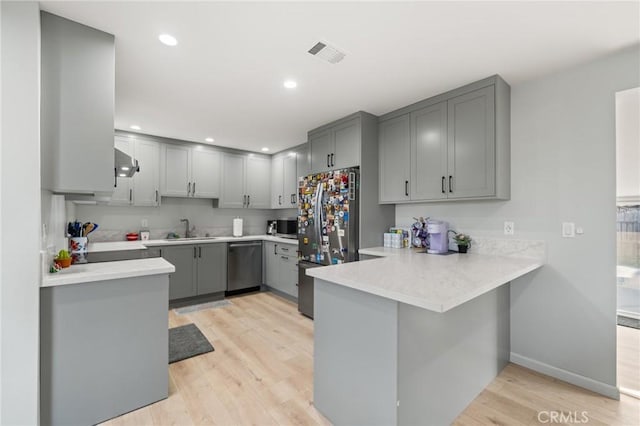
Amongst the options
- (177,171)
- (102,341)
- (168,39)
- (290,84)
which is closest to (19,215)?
(102,341)

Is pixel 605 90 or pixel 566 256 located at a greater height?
pixel 605 90

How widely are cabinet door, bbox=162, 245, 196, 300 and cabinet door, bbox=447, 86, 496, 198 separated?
3.44 metres

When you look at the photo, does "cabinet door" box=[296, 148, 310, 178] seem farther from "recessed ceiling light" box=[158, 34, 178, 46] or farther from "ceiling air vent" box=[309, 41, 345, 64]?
"recessed ceiling light" box=[158, 34, 178, 46]

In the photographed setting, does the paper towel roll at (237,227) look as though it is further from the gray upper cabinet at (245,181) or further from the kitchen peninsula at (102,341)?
the kitchen peninsula at (102,341)

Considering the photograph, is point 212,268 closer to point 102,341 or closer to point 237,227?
point 237,227

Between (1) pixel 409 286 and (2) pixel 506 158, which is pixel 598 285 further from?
(1) pixel 409 286

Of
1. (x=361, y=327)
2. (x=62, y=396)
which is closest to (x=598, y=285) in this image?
(x=361, y=327)

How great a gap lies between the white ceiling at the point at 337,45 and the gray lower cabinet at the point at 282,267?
2121 millimetres

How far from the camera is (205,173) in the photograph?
4.57 metres

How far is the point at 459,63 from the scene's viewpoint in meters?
2.15

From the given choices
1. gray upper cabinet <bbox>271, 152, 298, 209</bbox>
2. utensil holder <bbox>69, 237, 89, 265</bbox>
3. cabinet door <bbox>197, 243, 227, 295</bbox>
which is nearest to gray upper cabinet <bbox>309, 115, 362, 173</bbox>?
gray upper cabinet <bbox>271, 152, 298, 209</bbox>

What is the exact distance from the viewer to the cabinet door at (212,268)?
409 centimetres

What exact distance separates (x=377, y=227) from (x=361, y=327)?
73.1 inches

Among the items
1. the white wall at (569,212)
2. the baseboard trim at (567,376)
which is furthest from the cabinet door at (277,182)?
the baseboard trim at (567,376)
